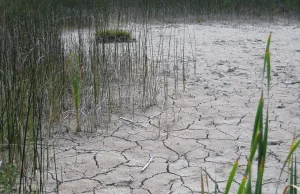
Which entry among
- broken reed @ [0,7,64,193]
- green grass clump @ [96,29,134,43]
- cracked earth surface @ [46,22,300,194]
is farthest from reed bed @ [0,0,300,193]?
green grass clump @ [96,29,134,43]

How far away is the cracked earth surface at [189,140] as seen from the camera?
2.14m

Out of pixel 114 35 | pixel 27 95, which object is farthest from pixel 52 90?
pixel 114 35

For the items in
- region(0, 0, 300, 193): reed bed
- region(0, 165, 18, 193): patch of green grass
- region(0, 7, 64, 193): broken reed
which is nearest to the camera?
region(0, 165, 18, 193): patch of green grass

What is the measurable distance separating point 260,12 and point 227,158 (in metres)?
6.06

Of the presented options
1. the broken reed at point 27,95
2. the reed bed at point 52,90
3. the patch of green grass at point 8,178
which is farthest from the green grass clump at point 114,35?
the patch of green grass at point 8,178

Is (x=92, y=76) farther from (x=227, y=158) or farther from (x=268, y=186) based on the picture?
(x=268, y=186)

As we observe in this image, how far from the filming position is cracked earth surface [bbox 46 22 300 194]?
2143 millimetres

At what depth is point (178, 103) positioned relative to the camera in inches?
132

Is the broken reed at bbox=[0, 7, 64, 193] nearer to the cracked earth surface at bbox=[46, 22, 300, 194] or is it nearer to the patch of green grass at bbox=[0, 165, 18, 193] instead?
the patch of green grass at bbox=[0, 165, 18, 193]

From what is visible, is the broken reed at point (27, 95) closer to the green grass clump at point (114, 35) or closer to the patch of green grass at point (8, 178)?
the patch of green grass at point (8, 178)

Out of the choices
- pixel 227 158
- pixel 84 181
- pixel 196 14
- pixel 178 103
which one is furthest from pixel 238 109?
pixel 196 14

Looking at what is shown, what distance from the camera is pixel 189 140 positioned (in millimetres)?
2684

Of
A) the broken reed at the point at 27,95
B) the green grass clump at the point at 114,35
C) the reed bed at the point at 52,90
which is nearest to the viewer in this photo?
the broken reed at the point at 27,95

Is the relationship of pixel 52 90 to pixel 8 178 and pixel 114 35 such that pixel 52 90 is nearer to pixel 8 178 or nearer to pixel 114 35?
pixel 8 178
